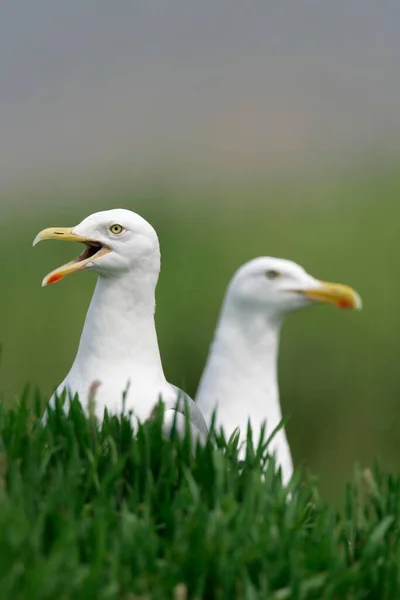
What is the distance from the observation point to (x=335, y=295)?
4.70 metres

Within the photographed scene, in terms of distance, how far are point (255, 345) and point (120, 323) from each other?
1295mm

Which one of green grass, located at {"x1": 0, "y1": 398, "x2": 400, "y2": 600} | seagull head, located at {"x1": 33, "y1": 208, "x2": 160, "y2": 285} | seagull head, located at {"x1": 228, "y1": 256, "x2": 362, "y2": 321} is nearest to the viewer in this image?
green grass, located at {"x1": 0, "y1": 398, "x2": 400, "y2": 600}

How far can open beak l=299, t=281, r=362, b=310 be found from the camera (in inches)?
181

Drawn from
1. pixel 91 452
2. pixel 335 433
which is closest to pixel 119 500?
pixel 91 452

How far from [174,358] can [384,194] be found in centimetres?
344

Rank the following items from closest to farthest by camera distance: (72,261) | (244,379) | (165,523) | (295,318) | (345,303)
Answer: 1. (165,523)
2. (72,261)
3. (244,379)
4. (345,303)
5. (295,318)

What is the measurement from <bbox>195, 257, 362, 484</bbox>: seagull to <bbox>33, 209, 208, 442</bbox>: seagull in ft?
2.72

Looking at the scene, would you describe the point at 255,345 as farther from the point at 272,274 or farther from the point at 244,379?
the point at 272,274

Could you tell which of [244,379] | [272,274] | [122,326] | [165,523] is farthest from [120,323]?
[272,274]

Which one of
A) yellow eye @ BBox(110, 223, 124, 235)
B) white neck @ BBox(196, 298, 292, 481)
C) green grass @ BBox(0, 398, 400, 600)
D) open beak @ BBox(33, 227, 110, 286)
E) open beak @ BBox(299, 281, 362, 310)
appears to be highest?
yellow eye @ BBox(110, 223, 124, 235)

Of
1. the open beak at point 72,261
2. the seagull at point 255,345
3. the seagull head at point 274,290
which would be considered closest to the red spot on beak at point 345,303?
the seagull at point 255,345

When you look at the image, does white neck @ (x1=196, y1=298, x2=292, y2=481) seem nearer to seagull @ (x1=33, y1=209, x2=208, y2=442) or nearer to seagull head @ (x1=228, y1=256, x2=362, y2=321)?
seagull head @ (x1=228, y1=256, x2=362, y2=321)

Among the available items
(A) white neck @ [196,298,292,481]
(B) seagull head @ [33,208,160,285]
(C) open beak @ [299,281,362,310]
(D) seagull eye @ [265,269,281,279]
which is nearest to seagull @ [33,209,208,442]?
(B) seagull head @ [33,208,160,285]

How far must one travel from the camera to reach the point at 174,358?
10125 millimetres
